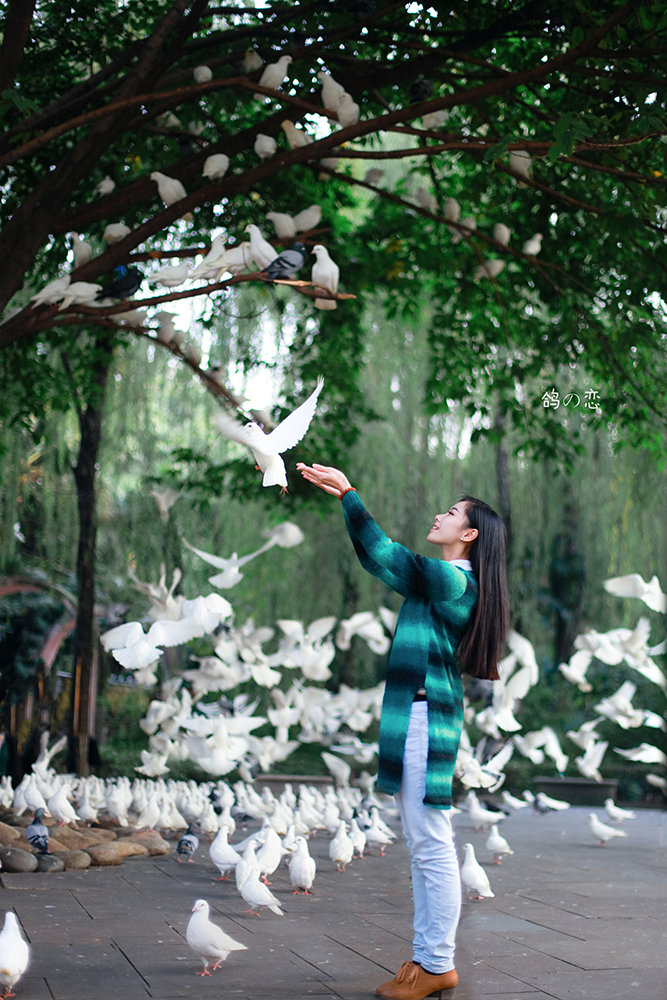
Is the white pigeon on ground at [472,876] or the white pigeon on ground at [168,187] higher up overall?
the white pigeon on ground at [168,187]

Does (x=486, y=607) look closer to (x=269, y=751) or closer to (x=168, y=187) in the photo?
(x=168, y=187)

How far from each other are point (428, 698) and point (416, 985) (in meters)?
0.89

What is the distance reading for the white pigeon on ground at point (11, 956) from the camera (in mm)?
3105

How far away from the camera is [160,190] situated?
5738 millimetres

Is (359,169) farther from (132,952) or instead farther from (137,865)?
(132,952)

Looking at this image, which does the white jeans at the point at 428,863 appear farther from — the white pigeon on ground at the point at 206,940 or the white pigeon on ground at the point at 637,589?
the white pigeon on ground at the point at 637,589

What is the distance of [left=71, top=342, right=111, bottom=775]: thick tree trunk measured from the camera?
368 inches

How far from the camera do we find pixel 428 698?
345 cm

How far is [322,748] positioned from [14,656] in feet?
16.9

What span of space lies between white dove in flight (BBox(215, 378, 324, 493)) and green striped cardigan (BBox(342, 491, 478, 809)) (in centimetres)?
26

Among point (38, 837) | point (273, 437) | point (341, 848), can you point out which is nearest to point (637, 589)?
point (341, 848)

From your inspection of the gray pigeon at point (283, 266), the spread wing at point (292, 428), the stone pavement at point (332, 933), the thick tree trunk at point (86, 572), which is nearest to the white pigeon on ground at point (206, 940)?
the stone pavement at point (332, 933)

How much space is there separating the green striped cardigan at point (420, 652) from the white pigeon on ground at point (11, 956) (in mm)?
1196

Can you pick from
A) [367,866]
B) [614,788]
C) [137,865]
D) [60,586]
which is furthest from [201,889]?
[614,788]
